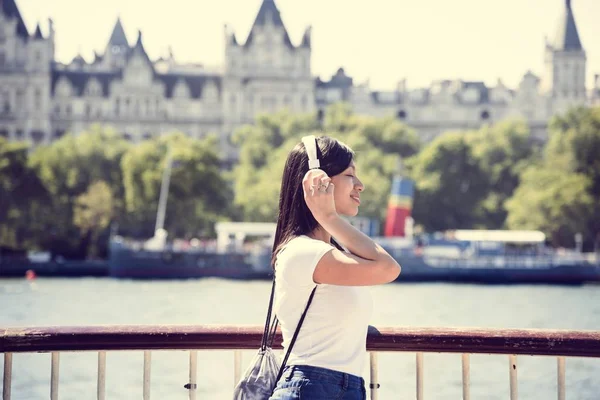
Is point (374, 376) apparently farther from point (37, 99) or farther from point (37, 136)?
point (37, 99)

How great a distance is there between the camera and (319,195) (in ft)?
12.4

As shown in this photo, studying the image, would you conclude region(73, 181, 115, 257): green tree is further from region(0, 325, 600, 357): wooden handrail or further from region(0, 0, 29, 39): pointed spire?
region(0, 325, 600, 357): wooden handrail

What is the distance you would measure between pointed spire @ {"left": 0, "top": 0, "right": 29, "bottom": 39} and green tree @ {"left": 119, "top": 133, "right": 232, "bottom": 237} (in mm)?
31084

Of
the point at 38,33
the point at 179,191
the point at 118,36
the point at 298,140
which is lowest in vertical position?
the point at 179,191

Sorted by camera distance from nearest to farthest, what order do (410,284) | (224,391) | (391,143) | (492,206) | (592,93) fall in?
(224,391) → (410,284) → (492,206) → (391,143) → (592,93)

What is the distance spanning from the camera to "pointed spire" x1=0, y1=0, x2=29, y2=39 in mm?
87688

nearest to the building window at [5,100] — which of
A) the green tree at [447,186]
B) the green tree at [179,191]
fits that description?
the green tree at [179,191]

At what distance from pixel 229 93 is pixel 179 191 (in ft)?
106

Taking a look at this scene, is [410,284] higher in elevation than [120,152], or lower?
lower

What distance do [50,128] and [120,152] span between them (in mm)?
Result: 26318

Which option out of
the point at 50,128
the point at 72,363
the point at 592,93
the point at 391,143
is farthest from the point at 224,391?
the point at 592,93

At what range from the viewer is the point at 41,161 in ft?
198

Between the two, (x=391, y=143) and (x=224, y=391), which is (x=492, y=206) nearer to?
(x=391, y=143)

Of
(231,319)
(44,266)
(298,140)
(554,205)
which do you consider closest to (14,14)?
(298,140)
